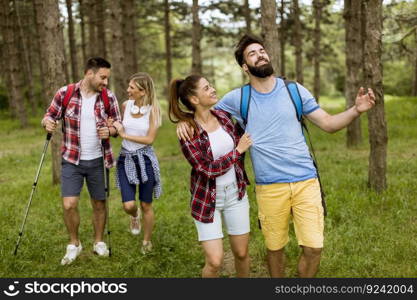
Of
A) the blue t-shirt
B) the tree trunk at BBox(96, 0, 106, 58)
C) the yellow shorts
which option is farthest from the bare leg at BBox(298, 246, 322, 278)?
the tree trunk at BBox(96, 0, 106, 58)

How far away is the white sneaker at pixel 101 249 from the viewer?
6730mm

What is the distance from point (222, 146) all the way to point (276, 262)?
4.35ft

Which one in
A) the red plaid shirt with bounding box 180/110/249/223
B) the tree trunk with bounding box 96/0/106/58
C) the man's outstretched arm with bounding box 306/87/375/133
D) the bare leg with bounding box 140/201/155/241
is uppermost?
the tree trunk with bounding box 96/0/106/58

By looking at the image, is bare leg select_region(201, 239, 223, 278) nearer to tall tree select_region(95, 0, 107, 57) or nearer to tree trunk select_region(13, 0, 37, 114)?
tall tree select_region(95, 0, 107, 57)

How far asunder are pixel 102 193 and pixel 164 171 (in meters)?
5.78

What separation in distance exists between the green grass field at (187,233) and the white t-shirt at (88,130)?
1435mm

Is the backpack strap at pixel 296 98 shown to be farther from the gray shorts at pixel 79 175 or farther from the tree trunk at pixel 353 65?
the tree trunk at pixel 353 65

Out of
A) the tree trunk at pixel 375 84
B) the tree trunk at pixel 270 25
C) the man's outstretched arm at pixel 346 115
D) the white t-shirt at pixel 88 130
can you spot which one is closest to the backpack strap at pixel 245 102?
the man's outstretched arm at pixel 346 115

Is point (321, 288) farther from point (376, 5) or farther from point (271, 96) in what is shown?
point (376, 5)

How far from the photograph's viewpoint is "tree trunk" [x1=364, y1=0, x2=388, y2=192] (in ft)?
26.2

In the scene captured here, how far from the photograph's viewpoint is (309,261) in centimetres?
470

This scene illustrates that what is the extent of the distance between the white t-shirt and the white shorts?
87.5 inches

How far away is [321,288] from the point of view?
4.57 meters

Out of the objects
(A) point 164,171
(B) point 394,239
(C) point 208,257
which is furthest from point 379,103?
(A) point 164,171
